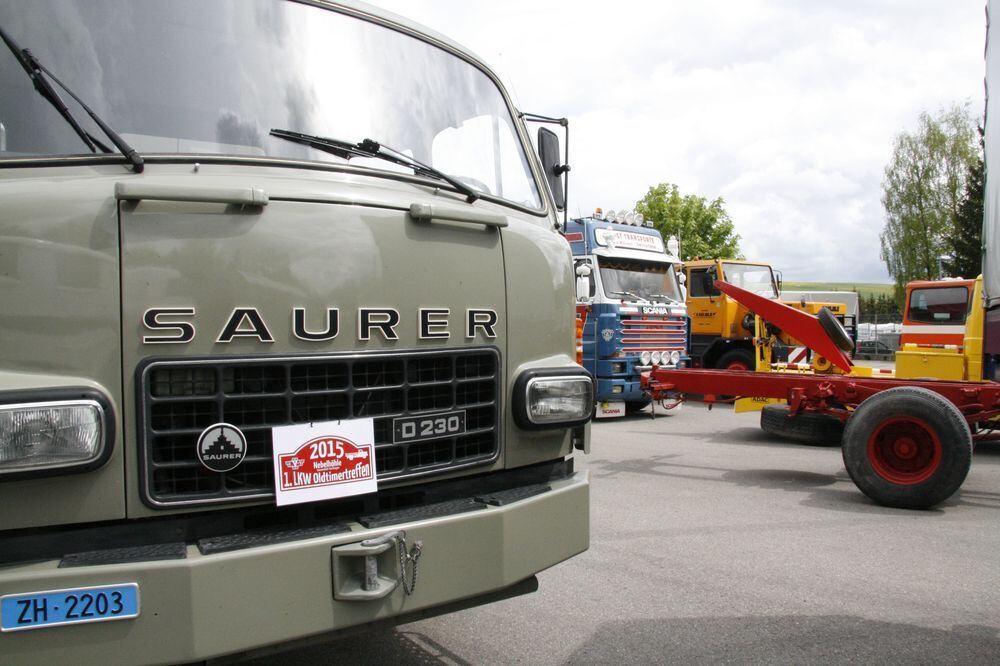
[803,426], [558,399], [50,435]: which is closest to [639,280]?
[803,426]

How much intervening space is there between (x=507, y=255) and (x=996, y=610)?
3.15 meters

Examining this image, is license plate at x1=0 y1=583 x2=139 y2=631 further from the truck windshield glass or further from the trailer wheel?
the truck windshield glass

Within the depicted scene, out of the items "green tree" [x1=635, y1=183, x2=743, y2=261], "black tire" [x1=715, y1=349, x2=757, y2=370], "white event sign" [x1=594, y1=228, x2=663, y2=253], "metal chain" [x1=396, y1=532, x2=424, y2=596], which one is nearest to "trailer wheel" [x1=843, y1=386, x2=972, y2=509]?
"metal chain" [x1=396, y1=532, x2=424, y2=596]

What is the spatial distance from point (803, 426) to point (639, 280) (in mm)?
4190

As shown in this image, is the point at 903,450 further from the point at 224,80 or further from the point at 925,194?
the point at 925,194

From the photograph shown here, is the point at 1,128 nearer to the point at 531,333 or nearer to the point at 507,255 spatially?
the point at 507,255

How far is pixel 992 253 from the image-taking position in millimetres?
3928

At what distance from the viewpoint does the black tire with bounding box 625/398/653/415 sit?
12.9 meters

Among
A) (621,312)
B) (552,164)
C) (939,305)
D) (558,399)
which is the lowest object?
(558,399)

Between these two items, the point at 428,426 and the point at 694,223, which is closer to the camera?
the point at 428,426

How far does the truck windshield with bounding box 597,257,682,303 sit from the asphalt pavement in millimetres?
5388

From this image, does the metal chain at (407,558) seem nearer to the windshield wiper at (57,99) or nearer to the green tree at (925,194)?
the windshield wiper at (57,99)

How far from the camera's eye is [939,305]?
13.1 metres

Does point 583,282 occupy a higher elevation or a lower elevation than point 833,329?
higher
